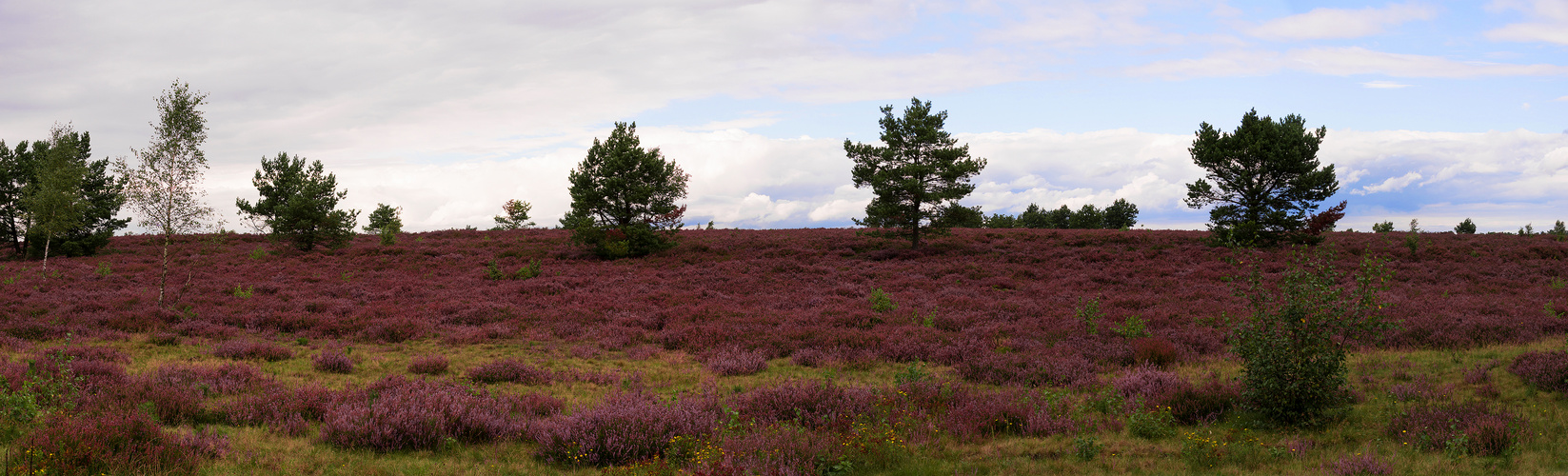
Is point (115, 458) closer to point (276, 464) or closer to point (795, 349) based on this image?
point (276, 464)

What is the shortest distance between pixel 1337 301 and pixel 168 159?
86.5 ft

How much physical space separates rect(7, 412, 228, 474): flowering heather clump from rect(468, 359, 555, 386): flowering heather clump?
4927 mm

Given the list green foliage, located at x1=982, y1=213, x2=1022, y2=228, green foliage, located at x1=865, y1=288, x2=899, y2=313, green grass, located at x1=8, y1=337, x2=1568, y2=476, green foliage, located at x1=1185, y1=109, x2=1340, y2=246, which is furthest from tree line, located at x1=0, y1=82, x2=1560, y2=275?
green foliage, located at x1=982, y1=213, x2=1022, y2=228

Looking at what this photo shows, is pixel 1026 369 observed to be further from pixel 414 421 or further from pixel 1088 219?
pixel 1088 219

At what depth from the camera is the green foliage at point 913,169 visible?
107 ft

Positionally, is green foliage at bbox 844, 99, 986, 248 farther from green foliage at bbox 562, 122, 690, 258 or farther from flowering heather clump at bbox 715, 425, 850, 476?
flowering heather clump at bbox 715, 425, 850, 476

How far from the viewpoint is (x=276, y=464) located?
7.11m

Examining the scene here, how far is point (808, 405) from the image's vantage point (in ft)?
31.2

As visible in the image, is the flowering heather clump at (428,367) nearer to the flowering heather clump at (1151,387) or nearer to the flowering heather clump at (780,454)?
the flowering heather clump at (780,454)

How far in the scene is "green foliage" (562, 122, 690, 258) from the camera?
105ft

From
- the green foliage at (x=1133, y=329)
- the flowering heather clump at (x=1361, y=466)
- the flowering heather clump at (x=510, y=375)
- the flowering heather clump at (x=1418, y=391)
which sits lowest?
the flowering heather clump at (x=510, y=375)

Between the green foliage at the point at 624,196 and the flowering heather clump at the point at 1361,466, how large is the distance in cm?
2790

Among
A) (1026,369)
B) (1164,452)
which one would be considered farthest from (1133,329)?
(1164,452)

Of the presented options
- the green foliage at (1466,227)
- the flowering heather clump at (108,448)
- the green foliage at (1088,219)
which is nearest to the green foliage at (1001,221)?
the green foliage at (1088,219)
